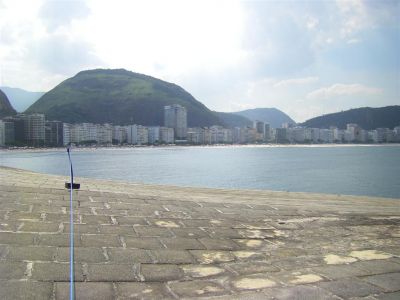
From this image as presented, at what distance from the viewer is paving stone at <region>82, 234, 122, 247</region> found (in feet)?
12.5

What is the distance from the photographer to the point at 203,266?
356cm

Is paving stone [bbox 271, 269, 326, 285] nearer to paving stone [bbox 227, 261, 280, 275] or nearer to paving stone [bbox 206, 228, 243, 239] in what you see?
paving stone [bbox 227, 261, 280, 275]

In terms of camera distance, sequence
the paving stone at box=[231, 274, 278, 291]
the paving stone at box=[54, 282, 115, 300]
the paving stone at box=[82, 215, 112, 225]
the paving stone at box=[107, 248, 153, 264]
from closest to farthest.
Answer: the paving stone at box=[54, 282, 115, 300] < the paving stone at box=[231, 274, 278, 291] < the paving stone at box=[107, 248, 153, 264] < the paving stone at box=[82, 215, 112, 225]

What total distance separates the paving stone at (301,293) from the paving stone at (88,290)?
125cm

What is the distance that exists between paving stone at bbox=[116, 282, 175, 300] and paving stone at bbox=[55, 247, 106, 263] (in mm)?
524

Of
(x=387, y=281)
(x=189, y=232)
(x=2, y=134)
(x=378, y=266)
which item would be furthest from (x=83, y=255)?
(x=2, y=134)

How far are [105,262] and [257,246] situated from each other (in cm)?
176

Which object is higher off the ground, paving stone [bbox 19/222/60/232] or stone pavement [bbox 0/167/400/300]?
paving stone [bbox 19/222/60/232]

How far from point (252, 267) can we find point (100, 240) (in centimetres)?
155

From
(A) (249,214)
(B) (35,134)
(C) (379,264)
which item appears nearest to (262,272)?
(C) (379,264)

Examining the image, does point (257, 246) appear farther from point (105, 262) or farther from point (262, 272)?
point (105, 262)

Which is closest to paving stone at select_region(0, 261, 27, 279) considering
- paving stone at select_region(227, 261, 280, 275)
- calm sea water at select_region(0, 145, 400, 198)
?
paving stone at select_region(227, 261, 280, 275)

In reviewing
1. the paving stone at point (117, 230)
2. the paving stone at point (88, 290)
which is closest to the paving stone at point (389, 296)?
the paving stone at point (88, 290)

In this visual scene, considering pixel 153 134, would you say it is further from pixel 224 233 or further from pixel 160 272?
pixel 160 272
